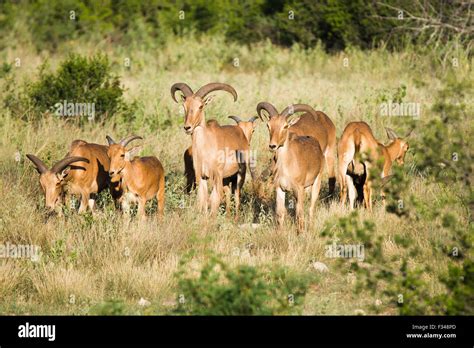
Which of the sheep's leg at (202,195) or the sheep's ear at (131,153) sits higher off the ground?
the sheep's ear at (131,153)

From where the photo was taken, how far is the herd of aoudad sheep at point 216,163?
12.7 m

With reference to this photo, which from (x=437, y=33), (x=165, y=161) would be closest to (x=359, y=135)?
(x=165, y=161)

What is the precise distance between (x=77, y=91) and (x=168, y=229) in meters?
7.51

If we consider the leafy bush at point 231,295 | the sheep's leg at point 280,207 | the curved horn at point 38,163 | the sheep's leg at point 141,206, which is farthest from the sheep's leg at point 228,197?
the leafy bush at point 231,295

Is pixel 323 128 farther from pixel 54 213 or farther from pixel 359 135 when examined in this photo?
pixel 54 213

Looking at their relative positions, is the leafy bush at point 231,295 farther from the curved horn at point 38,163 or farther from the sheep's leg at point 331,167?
the sheep's leg at point 331,167

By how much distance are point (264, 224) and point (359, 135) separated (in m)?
2.20

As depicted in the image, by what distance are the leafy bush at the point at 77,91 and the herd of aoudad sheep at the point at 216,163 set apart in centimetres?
411

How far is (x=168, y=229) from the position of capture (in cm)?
1177

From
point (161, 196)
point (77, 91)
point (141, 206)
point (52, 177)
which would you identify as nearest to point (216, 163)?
point (161, 196)

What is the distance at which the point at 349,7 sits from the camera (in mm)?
28641

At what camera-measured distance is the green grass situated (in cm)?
1017

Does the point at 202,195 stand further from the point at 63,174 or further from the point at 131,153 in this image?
the point at 63,174

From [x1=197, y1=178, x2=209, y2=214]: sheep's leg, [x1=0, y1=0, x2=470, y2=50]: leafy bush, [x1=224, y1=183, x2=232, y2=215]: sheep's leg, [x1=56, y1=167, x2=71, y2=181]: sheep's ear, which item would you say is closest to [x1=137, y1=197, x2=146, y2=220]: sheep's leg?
[x1=197, y1=178, x2=209, y2=214]: sheep's leg
